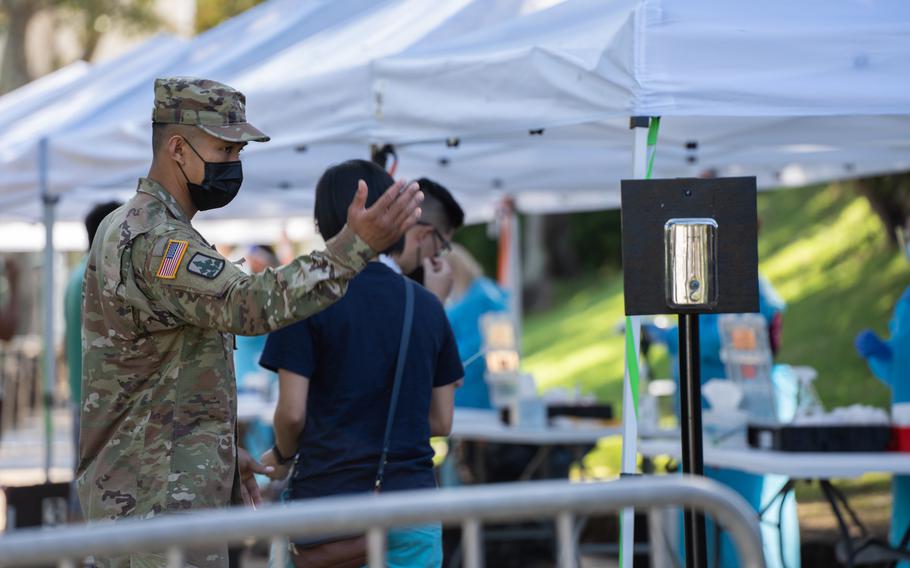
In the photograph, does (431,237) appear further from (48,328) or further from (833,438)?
(48,328)

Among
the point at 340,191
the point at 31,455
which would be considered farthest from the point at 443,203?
the point at 31,455

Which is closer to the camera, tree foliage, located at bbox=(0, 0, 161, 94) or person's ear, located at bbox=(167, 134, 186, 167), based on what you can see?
person's ear, located at bbox=(167, 134, 186, 167)

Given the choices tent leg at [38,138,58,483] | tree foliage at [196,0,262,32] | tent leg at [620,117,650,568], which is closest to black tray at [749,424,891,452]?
tent leg at [620,117,650,568]

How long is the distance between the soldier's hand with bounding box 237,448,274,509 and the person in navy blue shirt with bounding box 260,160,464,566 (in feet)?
0.44

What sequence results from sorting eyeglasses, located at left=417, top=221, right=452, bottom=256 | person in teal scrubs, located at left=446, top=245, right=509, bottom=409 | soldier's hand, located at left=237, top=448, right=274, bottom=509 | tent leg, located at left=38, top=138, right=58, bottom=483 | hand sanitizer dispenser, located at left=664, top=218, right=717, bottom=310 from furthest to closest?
person in teal scrubs, located at left=446, top=245, right=509, bottom=409, tent leg, located at left=38, top=138, right=58, bottom=483, eyeglasses, located at left=417, top=221, right=452, bottom=256, hand sanitizer dispenser, located at left=664, top=218, right=717, bottom=310, soldier's hand, located at left=237, top=448, right=274, bottom=509

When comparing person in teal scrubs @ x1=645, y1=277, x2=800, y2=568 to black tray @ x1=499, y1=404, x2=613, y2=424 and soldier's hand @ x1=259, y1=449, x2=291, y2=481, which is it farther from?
soldier's hand @ x1=259, y1=449, x2=291, y2=481

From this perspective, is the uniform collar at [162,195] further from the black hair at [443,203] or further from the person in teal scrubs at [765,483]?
the person in teal scrubs at [765,483]

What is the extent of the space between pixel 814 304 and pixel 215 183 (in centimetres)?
1351

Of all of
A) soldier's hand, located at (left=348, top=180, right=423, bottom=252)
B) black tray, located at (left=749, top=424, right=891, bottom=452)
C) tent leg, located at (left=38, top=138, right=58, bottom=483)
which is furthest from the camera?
tent leg, located at (left=38, top=138, right=58, bottom=483)

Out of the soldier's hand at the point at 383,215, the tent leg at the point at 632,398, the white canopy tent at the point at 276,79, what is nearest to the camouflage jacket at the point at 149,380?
the soldier's hand at the point at 383,215

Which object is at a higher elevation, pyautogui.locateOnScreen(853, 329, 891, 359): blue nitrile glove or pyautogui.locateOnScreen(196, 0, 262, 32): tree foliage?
pyautogui.locateOnScreen(196, 0, 262, 32): tree foliage

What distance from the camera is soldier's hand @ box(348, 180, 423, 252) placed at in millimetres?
2680

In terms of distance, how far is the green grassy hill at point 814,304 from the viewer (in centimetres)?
1373

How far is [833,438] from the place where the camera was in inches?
200
